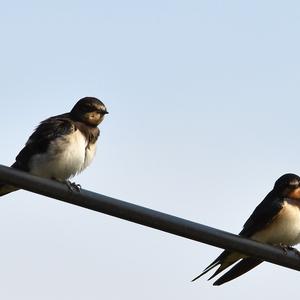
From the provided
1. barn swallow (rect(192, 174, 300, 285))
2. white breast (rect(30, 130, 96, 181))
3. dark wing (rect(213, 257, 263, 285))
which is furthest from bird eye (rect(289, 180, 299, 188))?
white breast (rect(30, 130, 96, 181))

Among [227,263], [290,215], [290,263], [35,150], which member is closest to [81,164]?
[35,150]

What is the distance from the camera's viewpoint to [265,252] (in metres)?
4.25

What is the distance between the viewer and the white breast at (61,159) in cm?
640

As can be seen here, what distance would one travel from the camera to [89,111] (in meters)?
7.04

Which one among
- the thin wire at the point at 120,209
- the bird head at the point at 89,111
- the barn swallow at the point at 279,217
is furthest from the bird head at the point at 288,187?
the thin wire at the point at 120,209

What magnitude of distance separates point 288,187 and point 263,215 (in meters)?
0.30

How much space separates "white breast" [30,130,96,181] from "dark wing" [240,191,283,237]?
1.41 meters

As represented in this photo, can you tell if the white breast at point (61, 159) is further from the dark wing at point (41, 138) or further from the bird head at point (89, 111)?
the bird head at point (89, 111)

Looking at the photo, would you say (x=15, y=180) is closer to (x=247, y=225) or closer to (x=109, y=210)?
(x=109, y=210)

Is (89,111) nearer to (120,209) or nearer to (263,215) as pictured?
(263,215)

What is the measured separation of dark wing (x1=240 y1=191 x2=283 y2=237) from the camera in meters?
7.11

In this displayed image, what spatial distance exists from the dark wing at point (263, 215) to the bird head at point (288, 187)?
0.05 m

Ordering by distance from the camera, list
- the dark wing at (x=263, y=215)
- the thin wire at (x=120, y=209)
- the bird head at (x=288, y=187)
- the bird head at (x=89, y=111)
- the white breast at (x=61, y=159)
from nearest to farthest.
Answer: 1. the thin wire at (x=120, y=209)
2. the white breast at (x=61, y=159)
3. the bird head at (x=89, y=111)
4. the dark wing at (x=263, y=215)
5. the bird head at (x=288, y=187)

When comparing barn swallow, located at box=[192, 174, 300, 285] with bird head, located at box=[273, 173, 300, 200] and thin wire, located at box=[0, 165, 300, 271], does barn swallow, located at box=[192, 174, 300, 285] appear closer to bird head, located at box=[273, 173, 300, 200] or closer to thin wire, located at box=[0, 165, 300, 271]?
bird head, located at box=[273, 173, 300, 200]
